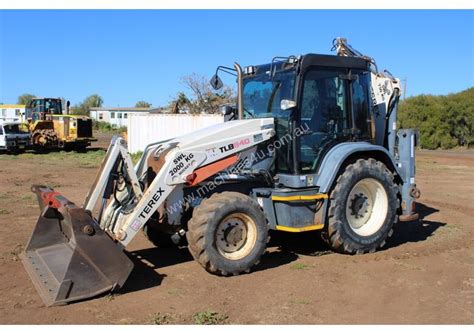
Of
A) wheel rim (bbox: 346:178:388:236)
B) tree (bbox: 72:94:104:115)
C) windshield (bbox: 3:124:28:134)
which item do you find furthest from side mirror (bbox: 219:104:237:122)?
tree (bbox: 72:94:104:115)

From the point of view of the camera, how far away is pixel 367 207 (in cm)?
729

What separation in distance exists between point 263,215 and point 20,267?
3.10 metres

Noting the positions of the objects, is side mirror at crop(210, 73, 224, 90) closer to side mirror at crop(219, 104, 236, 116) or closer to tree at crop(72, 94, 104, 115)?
side mirror at crop(219, 104, 236, 116)

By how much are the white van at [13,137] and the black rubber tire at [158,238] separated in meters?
22.0

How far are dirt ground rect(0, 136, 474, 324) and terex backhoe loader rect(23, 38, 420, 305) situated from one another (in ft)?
0.79

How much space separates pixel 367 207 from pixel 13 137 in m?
23.8

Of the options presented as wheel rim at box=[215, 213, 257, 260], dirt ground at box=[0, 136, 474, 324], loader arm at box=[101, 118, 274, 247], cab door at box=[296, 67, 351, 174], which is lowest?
dirt ground at box=[0, 136, 474, 324]

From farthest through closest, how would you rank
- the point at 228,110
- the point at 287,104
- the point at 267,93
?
the point at 228,110, the point at 267,93, the point at 287,104

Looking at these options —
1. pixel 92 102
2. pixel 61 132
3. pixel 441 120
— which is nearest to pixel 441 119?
pixel 441 120

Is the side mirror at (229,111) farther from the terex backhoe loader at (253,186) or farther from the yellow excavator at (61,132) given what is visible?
the yellow excavator at (61,132)

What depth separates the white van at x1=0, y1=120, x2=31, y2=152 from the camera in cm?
2651

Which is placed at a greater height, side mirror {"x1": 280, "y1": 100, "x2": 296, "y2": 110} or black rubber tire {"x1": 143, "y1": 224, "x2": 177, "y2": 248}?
side mirror {"x1": 280, "y1": 100, "x2": 296, "y2": 110}

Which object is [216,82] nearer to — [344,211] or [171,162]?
[171,162]

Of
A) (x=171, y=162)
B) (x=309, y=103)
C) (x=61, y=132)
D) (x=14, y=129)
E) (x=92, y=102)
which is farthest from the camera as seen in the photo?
(x=92, y=102)
